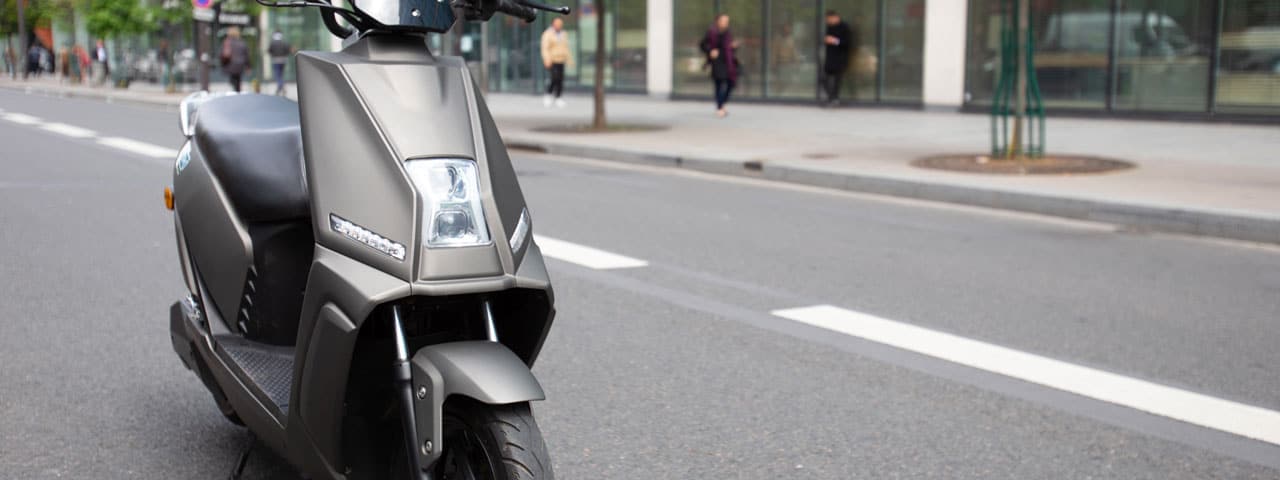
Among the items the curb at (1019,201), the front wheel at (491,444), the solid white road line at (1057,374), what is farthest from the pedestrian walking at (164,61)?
the front wheel at (491,444)

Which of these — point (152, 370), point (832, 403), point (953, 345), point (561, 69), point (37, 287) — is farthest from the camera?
point (561, 69)

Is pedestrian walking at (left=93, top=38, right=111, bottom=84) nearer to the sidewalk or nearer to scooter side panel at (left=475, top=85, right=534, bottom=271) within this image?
the sidewalk

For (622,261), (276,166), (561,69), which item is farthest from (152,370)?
(561,69)

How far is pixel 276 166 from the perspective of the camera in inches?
136

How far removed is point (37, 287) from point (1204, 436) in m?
5.30

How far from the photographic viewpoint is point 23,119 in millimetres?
20953

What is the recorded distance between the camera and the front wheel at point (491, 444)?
8.25 feet

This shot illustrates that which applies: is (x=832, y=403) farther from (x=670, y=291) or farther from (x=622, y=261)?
(x=622, y=261)

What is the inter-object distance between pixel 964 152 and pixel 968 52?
6.54m

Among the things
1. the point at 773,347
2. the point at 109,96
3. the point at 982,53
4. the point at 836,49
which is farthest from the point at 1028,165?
the point at 109,96

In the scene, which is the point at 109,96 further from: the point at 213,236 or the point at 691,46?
the point at 213,236

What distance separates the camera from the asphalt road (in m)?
3.96

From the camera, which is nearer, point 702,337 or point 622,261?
point 702,337

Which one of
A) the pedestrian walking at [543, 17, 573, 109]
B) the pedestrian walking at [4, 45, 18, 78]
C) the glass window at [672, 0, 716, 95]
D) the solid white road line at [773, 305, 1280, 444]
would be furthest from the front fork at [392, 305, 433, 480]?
the pedestrian walking at [4, 45, 18, 78]
